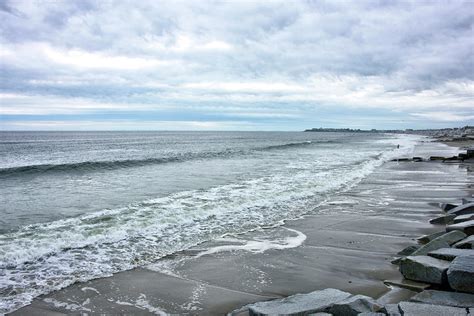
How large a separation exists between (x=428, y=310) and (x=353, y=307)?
30.0 inches

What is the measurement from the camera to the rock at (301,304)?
4.24 metres

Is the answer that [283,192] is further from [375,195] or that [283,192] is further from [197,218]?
[197,218]

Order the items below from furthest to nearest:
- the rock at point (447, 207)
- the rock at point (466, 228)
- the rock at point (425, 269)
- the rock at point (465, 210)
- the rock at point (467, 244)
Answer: the rock at point (447, 207), the rock at point (465, 210), the rock at point (466, 228), the rock at point (467, 244), the rock at point (425, 269)

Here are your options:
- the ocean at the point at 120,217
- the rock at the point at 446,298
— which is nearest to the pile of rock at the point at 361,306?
the rock at the point at 446,298

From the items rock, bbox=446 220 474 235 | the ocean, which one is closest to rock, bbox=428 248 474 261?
rock, bbox=446 220 474 235

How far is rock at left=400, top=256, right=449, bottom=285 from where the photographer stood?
505 cm

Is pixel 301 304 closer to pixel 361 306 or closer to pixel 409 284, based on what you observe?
pixel 361 306

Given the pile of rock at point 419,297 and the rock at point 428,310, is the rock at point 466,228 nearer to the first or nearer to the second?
the pile of rock at point 419,297

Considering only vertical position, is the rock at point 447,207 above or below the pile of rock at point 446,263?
below

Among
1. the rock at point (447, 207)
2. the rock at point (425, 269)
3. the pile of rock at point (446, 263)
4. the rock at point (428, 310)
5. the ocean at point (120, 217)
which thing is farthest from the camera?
the rock at point (447, 207)

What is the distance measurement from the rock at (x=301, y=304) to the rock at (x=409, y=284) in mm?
1344

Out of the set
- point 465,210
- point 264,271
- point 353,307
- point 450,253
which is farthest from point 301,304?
point 465,210

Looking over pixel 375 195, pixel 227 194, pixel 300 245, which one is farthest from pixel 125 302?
pixel 375 195

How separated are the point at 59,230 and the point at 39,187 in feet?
33.7
